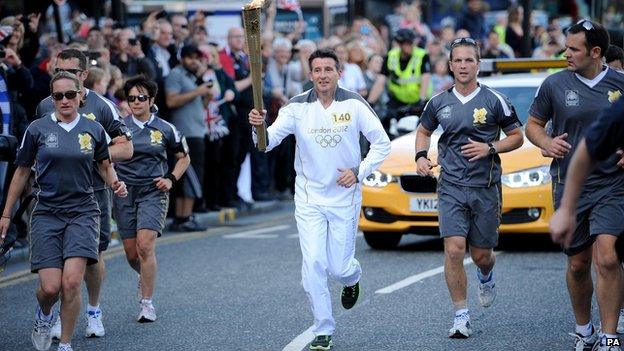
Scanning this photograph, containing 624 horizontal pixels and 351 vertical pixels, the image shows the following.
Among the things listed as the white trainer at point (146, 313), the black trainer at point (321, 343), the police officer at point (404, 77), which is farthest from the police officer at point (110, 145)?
the police officer at point (404, 77)

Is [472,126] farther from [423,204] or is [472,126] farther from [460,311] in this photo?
[423,204]

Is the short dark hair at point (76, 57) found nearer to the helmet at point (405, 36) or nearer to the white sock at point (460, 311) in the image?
the white sock at point (460, 311)

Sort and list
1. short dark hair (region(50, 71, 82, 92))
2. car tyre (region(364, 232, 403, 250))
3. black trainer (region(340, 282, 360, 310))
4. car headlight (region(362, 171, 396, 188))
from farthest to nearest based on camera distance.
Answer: car tyre (region(364, 232, 403, 250)), car headlight (region(362, 171, 396, 188)), black trainer (region(340, 282, 360, 310)), short dark hair (region(50, 71, 82, 92))

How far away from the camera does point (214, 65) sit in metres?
19.2

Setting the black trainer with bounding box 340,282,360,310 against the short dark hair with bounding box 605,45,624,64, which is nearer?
the black trainer with bounding box 340,282,360,310

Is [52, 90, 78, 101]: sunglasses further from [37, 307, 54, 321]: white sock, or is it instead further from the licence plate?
the licence plate

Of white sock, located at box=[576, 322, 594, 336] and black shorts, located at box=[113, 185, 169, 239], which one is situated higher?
black shorts, located at box=[113, 185, 169, 239]

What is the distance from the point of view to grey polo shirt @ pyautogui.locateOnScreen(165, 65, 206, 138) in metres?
17.8

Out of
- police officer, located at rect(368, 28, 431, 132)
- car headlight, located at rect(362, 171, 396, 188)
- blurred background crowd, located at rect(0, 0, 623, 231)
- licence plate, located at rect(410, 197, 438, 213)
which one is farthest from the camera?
police officer, located at rect(368, 28, 431, 132)

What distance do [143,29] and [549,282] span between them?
8384 mm

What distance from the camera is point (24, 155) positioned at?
9.48 m

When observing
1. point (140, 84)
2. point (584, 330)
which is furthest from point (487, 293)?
point (140, 84)

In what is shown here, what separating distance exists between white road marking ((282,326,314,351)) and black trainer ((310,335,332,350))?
13cm

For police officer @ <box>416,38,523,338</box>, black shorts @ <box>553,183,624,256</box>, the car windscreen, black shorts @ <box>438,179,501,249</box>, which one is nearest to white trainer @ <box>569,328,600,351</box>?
black shorts @ <box>553,183,624,256</box>
